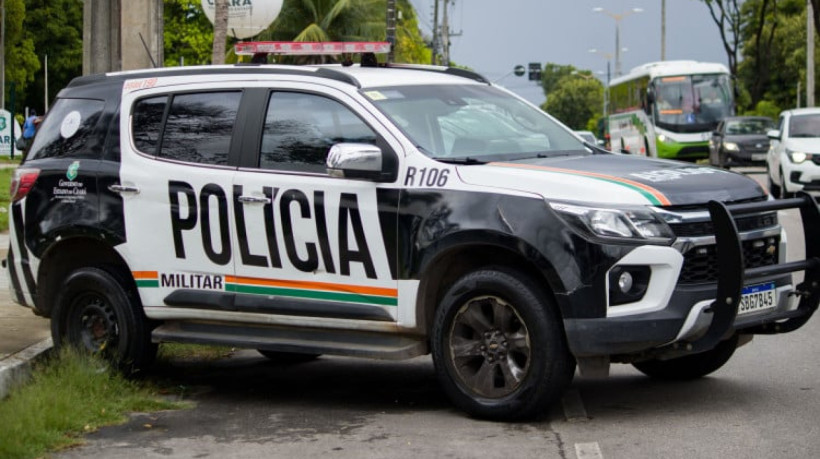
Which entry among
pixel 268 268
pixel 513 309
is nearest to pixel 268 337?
pixel 268 268

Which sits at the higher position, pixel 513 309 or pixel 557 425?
pixel 513 309

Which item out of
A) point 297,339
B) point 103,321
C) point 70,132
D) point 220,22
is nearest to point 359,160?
point 297,339

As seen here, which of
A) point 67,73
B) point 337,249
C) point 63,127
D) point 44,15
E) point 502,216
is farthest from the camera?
point 67,73

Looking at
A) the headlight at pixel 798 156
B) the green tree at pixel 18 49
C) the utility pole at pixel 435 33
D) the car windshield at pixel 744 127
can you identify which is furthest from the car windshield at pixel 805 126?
the green tree at pixel 18 49

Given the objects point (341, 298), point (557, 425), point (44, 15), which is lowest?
point (557, 425)

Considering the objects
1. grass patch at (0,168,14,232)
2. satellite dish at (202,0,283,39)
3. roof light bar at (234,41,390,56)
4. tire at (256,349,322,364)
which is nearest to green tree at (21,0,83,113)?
grass patch at (0,168,14,232)

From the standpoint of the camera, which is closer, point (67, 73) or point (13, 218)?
point (13, 218)

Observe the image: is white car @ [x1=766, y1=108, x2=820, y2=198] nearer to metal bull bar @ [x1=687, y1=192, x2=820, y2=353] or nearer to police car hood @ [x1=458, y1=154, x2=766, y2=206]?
metal bull bar @ [x1=687, y1=192, x2=820, y2=353]

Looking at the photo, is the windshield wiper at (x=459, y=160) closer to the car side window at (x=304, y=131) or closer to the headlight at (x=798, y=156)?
the car side window at (x=304, y=131)

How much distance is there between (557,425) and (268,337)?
180cm

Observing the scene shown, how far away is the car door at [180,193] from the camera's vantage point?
25.8 ft

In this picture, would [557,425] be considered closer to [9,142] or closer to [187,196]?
[187,196]

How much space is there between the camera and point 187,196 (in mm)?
7949

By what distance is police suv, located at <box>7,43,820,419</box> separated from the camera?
6.63 m
